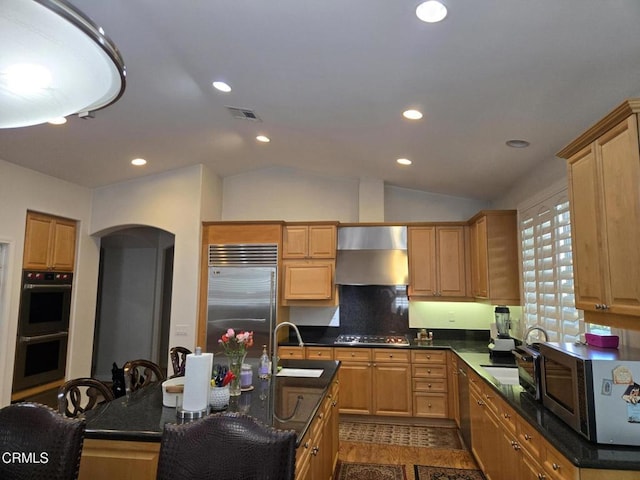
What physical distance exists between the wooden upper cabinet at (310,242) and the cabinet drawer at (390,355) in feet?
4.10

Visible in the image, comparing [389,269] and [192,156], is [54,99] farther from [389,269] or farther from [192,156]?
[389,269]

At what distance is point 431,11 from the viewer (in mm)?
1903

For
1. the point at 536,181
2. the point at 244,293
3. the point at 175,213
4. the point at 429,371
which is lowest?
the point at 429,371

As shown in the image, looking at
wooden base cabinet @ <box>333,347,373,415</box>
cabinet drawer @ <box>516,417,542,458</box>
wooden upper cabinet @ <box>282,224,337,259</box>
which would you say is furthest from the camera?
wooden upper cabinet @ <box>282,224,337,259</box>

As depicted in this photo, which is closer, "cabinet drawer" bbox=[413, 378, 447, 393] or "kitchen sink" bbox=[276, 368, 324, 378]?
"kitchen sink" bbox=[276, 368, 324, 378]

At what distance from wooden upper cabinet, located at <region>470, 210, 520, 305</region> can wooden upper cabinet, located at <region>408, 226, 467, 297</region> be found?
1.74ft

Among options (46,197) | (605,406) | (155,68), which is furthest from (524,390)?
(46,197)

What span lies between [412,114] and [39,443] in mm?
2880

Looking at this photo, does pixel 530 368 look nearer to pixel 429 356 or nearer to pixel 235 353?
pixel 235 353

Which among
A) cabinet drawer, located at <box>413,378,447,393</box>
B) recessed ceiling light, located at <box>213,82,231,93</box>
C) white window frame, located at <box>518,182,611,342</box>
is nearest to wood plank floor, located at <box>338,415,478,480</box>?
cabinet drawer, located at <box>413,378,447,393</box>

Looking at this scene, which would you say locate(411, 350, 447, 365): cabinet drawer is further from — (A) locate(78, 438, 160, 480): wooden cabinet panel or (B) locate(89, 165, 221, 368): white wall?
(A) locate(78, 438, 160, 480): wooden cabinet panel

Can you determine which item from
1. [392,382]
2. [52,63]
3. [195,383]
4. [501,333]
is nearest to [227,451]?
[195,383]

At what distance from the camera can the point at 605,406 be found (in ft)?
5.89

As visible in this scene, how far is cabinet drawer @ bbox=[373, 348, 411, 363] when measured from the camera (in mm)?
4680
